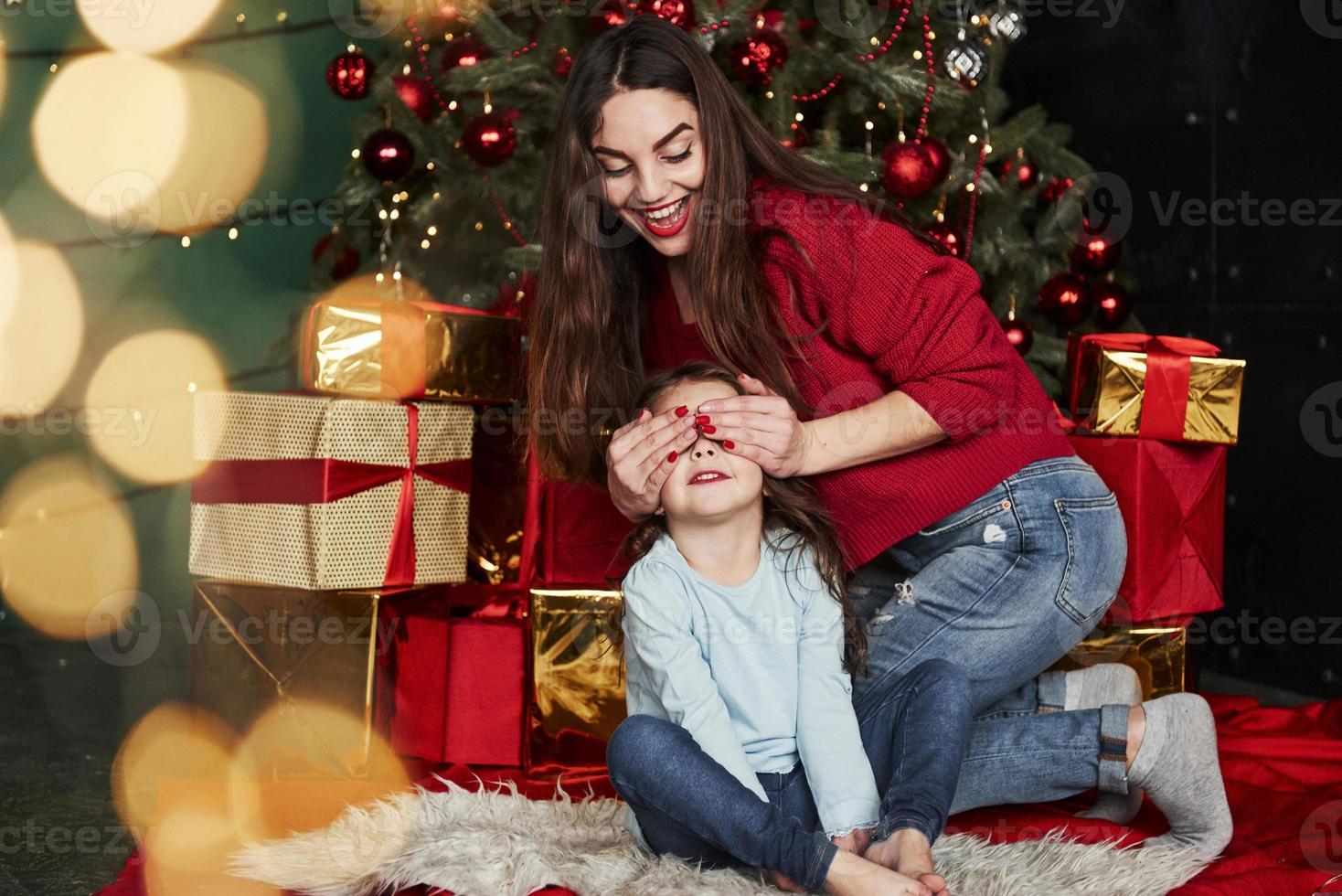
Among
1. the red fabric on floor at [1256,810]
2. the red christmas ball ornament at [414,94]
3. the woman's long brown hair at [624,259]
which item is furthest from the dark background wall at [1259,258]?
the red christmas ball ornament at [414,94]

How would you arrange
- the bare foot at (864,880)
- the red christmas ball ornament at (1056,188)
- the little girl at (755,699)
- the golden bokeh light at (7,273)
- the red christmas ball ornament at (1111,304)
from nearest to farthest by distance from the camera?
the bare foot at (864,880) < the little girl at (755,699) < the red christmas ball ornament at (1111,304) < the red christmas ball ornament at (1056,188) < the golden bokeh light at (7,273)

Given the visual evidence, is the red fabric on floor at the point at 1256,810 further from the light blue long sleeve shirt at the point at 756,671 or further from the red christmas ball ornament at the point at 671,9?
the red christmas ball ornament at the point at 671,9

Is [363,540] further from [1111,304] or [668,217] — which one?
[1111,304]

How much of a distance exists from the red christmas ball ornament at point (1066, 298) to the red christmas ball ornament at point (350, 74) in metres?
1.71

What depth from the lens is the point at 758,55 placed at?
8.84 ft

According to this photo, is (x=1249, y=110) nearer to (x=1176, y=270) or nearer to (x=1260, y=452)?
(x=1176, y=270)

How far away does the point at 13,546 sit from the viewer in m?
3.79

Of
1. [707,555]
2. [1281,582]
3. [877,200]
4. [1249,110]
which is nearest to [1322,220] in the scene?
[1249,110]

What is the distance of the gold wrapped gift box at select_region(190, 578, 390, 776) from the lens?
7.27ft

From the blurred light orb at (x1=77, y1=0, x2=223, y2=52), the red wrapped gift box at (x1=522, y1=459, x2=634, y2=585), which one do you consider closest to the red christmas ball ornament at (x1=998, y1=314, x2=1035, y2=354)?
the red wrapped gift box at (x1=522, y1=459, x2=634, y2=585)

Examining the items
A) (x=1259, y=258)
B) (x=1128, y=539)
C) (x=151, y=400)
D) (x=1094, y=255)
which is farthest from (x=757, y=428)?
(x=151, y=400)

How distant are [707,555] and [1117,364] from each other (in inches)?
38.8

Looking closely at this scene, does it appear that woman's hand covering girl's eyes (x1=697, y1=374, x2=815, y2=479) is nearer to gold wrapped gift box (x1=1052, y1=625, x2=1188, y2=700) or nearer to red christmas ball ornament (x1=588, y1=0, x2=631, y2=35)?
gold wrapped gift box (x1=1052, y1=625, x2=1188, y2=700)

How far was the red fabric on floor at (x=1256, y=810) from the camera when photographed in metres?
1.73
